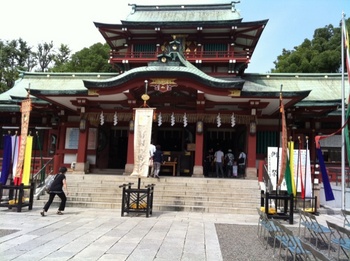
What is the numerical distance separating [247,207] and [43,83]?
1612 cm

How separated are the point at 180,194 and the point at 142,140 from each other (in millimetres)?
3168

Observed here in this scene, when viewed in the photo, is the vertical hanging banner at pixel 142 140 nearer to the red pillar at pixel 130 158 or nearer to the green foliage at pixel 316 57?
the red pillar at pixel 130 158

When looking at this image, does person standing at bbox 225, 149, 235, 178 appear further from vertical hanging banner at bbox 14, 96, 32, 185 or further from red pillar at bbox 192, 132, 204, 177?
vertical hanging banner at bbox 14, 96, 32, 185

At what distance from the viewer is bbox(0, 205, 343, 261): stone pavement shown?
575cm

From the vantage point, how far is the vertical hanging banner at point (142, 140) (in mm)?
10602

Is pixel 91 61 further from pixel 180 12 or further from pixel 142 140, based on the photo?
pixel 142 140

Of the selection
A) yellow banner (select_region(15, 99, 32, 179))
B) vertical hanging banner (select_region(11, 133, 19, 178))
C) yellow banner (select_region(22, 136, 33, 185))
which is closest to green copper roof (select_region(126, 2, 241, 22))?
yellow banner (select_region(15, 99, 32, 179))

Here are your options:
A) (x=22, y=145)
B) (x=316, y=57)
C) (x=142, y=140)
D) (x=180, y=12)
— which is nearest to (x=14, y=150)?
(x=22, y=145)

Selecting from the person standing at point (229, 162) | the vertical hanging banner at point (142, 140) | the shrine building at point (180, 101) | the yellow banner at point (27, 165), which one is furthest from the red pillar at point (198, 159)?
the yellow banner at point (27, 165)

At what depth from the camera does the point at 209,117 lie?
15.8 meters

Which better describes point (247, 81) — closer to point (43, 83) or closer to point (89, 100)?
point (89, 100)

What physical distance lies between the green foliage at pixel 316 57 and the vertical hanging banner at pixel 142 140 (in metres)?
29.5

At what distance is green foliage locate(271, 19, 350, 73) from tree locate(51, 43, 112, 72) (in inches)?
853

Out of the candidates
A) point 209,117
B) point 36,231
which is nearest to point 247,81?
point 209,117
